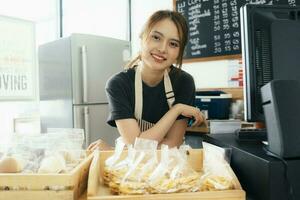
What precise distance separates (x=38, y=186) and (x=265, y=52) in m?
0.63

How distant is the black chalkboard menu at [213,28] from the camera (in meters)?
2.65

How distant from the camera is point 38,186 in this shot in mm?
539

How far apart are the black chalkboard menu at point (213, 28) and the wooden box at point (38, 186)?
2368 mm

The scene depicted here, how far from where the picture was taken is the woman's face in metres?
1.30

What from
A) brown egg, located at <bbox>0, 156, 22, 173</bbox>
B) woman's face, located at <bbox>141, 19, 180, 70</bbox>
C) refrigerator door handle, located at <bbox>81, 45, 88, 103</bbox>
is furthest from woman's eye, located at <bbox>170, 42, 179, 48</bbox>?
refrigerator door handle, located at <bbox>81, 45, 88, 103</bbox>

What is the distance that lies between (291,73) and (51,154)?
643 millimetres

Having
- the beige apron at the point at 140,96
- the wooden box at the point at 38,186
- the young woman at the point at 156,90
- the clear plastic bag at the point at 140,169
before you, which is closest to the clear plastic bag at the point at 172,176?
the clear plastic bag at the point at 140,169

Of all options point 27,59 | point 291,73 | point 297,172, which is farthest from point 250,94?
point 27,59

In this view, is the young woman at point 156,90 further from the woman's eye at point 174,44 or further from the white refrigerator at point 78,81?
the white refrigerator at point 78,81

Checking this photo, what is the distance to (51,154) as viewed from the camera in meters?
0.69

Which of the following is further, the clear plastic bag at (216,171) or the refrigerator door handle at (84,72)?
the refrigerator door handle at (84,72)

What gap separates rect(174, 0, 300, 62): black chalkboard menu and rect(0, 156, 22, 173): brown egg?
234 cm

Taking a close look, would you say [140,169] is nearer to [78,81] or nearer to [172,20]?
[172,20]

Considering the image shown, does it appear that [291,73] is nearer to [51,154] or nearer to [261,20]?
[261,20]
